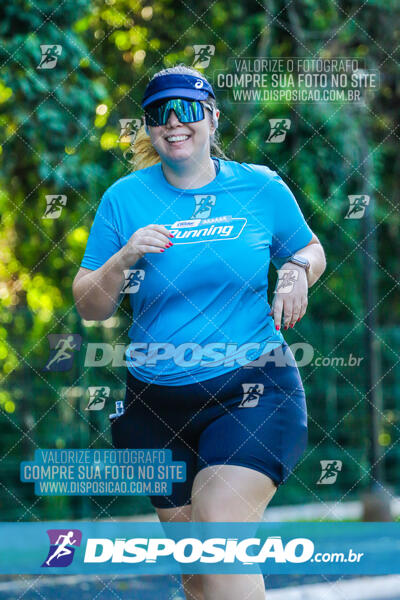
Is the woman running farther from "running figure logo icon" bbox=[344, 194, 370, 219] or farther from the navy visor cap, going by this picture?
"running figure logo icon" bbox=[344, 194, 370, 219]

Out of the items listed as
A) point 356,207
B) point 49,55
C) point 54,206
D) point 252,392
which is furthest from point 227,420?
point 49,55

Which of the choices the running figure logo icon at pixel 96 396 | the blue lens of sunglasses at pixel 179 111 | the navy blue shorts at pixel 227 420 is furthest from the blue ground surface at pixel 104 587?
Answer: the blue lens of sunglasses at pixel 179 111

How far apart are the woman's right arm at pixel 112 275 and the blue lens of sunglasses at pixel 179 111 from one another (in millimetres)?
404

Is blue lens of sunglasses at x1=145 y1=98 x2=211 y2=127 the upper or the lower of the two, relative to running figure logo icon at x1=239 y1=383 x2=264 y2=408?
upper

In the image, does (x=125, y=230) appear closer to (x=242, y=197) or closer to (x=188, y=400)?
(x=242, y=197)

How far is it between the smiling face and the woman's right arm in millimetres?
294

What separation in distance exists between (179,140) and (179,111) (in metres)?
0.10

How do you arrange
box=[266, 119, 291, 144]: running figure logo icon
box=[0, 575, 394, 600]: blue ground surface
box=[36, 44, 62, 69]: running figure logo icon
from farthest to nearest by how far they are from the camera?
box=[36, 44, 62, 69]: running figure logo icon → box=[266, 119, 291, 144]: running figure logo icon → box=[0, 575, 394, 600]: blue ground surface

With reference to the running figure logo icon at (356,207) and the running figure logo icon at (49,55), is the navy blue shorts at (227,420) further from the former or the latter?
the running figure logo icon at (49,55)

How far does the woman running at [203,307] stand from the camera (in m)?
2.69

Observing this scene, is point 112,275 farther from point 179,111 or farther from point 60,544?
point 60,544

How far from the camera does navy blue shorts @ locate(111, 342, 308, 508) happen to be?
106 inches

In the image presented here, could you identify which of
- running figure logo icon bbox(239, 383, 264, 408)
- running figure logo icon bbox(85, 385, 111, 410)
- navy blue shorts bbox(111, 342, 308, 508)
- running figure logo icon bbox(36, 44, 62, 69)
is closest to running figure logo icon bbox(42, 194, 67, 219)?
running figure logo icon bbox(36, 44, 62, 69)

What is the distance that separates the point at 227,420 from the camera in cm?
276
